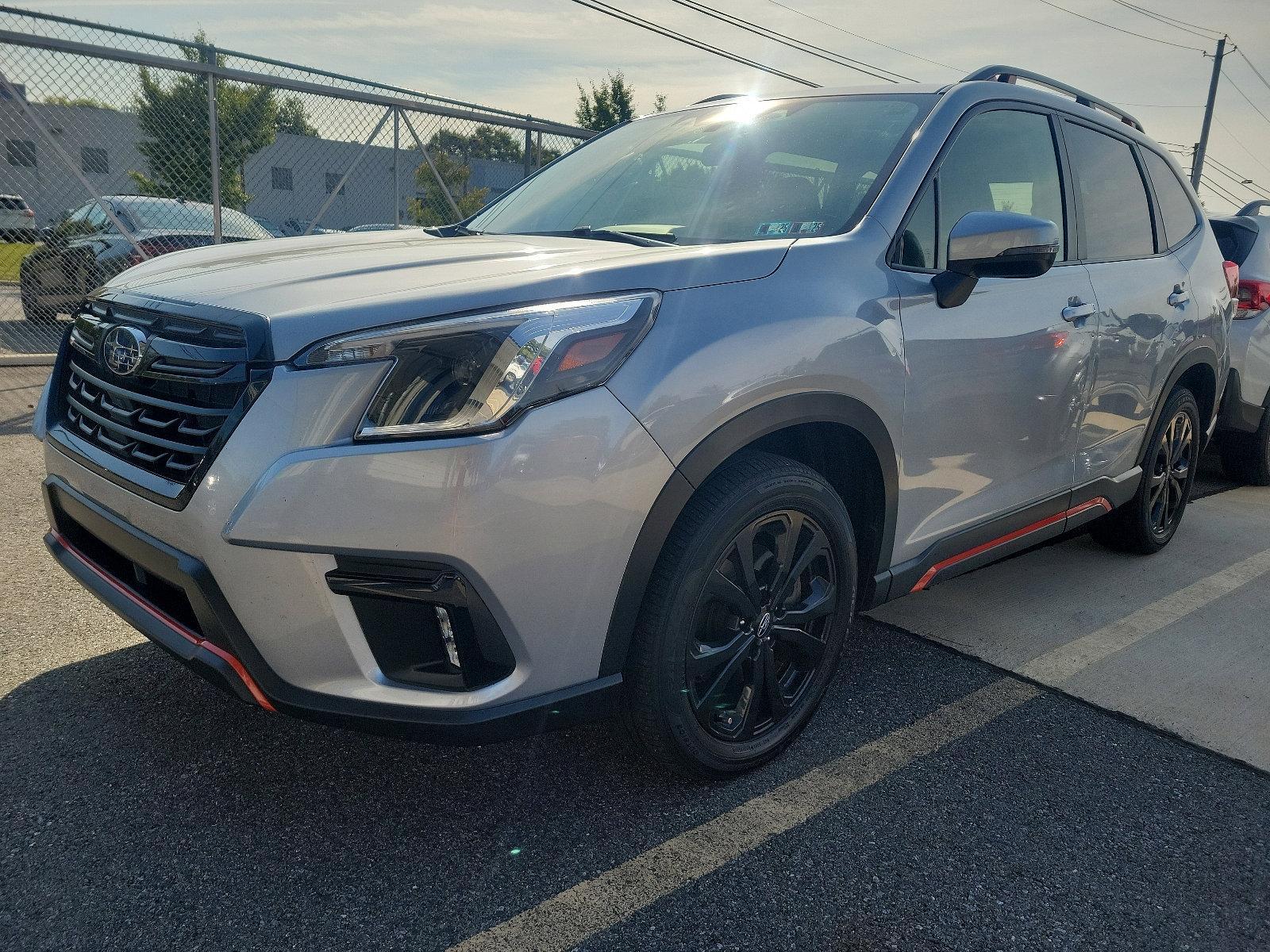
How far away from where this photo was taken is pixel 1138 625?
369cm

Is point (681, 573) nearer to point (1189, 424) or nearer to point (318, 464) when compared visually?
point (318, 464)

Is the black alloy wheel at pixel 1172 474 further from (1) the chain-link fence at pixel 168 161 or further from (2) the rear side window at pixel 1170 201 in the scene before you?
(1) the chain-link fence at pixel 168 161

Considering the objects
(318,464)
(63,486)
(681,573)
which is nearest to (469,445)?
(318,464)

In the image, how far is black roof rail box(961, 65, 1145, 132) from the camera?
10.7 ft

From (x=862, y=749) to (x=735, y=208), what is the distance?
155 centimetres

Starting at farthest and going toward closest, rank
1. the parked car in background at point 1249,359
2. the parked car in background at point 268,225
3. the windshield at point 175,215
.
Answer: the parked car in background at point 268,225
the windshield at point 175,215
the parked car in background at point 1249,359

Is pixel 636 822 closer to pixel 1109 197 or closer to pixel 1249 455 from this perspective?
pixel 1109 197

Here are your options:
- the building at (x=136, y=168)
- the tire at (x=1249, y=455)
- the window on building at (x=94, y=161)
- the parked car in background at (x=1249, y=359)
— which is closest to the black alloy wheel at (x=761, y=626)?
the parked car in background at (x=1249, y=359)

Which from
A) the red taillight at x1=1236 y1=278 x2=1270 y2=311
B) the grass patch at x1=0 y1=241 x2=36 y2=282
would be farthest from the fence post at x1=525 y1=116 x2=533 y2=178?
the red taillight at x1=1236 y1=278 x2=1270 y2=311

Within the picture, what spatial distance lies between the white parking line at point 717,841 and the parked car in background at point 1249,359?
11.6 ft

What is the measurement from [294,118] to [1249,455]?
7377 mm

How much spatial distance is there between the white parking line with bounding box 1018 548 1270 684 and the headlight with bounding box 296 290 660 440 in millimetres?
2096

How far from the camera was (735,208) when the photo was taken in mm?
2832

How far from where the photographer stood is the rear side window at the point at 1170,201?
4121mm
